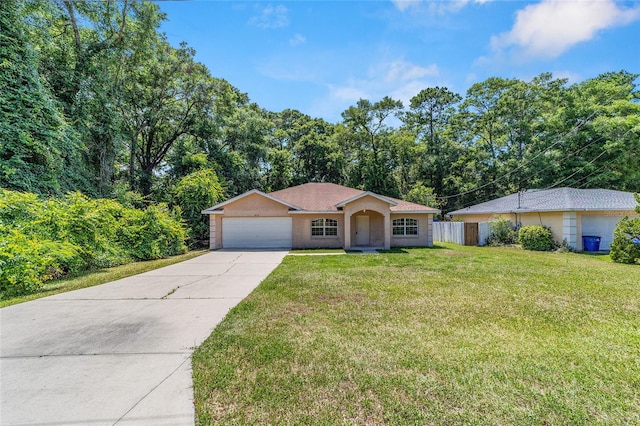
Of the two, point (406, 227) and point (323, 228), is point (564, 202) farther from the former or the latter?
point (323, 228)

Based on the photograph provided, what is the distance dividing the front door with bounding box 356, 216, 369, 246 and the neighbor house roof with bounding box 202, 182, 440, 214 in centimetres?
166

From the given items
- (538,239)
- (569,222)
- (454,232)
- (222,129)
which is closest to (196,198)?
(222,129)

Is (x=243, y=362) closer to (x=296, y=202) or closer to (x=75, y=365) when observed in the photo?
(x=75, y=365)

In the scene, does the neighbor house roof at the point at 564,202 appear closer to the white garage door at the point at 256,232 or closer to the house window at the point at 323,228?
the house window at the point at 323,228

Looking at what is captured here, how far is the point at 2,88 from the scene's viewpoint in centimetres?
1062

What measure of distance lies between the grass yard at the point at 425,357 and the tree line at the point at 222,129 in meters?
12.9

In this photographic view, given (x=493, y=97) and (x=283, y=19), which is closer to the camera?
(x=283, y=19)

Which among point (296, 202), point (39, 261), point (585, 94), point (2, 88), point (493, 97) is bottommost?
point (39, 261)

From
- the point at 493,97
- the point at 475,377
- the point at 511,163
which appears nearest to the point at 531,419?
the point at 475,377

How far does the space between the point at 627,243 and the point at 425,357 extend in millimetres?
13281

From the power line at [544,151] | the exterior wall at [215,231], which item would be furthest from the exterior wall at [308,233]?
the power line at [544,151]

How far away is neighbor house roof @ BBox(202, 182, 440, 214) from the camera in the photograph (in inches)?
669

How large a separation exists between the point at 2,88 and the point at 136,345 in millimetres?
12933

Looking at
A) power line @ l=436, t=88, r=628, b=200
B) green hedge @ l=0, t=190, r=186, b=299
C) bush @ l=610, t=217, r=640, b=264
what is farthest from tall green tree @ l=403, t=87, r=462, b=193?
green hedge @ l=0, t=190, r=186, b=299
